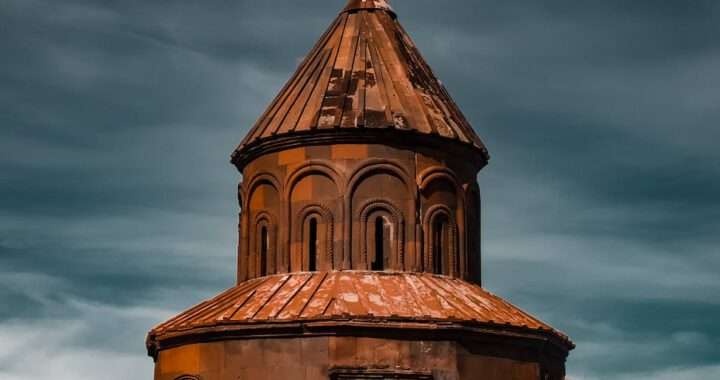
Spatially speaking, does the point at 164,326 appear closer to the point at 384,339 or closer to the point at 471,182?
the point at 384,339

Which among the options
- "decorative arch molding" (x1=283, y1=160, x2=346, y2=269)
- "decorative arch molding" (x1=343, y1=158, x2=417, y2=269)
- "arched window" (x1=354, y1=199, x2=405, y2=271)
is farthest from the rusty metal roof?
"decorative arch molding" (x1=343, y1=158, x2=417, y2=269)

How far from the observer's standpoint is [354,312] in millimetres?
24500

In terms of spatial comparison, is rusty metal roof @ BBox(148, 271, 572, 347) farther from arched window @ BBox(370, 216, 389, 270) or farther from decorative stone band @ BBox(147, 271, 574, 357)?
arched window @ BBox(370, 216, 389, 270)

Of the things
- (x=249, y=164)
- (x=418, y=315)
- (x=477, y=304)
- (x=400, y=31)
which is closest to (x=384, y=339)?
(x=418, y=315)

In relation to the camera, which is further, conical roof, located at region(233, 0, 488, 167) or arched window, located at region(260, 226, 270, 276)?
arched window, located at region(260, 226, 270, 276)

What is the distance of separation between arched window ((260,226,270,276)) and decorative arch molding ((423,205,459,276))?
325 centimetres

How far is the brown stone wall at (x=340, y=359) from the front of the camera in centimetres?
2427

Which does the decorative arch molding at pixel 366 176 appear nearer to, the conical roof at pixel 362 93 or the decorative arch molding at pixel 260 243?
the conical roof at pixel 362 93

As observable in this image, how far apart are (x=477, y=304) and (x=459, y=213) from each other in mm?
2533

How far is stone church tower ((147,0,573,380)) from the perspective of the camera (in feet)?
80.2

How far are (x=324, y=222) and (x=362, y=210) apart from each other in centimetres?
79

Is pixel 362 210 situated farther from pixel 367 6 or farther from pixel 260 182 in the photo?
pixel 367 6

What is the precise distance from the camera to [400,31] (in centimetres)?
2973

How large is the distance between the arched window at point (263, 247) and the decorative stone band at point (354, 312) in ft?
1.68
